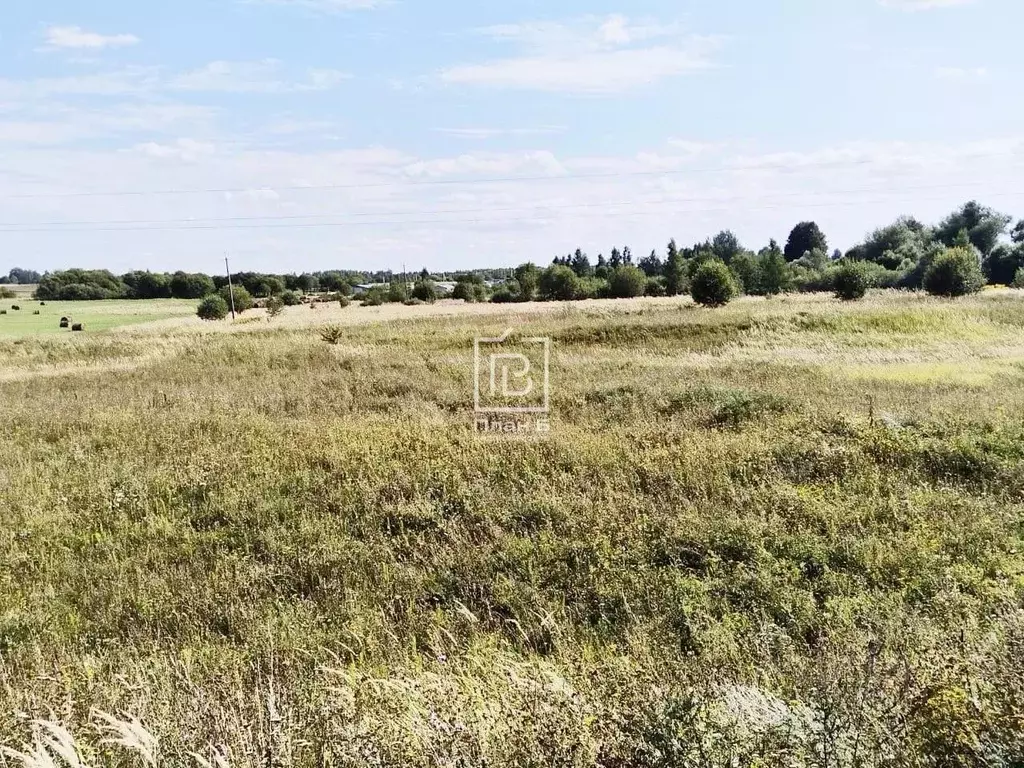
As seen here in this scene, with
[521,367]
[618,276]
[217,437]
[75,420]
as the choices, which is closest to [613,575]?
[217,437]

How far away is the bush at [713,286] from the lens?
3475 centimetres

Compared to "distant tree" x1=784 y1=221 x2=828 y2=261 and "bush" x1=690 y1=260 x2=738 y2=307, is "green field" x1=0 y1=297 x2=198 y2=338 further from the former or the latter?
"distant tree" x1=784 y1=221 x2=828 y2=261

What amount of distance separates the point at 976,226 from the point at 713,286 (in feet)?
191

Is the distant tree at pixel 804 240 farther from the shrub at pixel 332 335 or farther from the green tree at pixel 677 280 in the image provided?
the shrub at pixel 332 335

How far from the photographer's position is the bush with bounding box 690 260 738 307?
34.8m

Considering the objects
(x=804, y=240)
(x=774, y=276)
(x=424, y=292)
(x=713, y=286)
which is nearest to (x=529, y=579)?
(x=713, y=286)

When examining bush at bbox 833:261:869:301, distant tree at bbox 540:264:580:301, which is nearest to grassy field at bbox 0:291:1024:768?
bush at bbox 833:261:869:301

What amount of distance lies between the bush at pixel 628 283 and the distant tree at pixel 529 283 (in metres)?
8.59

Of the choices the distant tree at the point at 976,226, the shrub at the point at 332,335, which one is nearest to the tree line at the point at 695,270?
the distant tree at the point at 976,226

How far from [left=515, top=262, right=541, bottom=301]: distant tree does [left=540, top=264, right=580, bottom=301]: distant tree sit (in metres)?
1.52

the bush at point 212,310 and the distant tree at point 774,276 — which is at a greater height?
the distant tree at point 774,276

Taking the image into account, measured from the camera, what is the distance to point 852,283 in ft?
119

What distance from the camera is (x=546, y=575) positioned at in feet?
17.6

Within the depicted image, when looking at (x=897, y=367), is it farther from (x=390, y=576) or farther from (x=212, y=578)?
(x=212, y=578)
